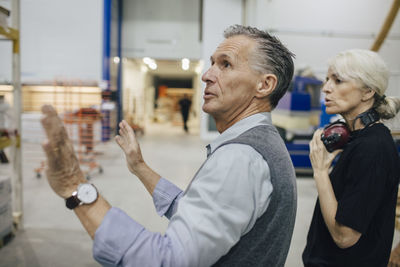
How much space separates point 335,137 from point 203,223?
1077 millimetres

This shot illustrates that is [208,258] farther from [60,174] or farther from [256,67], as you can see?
[256,67]

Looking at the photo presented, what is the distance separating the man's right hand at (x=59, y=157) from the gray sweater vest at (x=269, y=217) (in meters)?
0.44

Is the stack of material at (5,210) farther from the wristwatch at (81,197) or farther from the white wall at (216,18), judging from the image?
the white wall at (216,18)

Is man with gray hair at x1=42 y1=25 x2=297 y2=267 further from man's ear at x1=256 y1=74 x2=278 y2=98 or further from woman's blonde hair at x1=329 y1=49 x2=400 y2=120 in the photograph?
woman's blonde hair at x1=329 y1=49 x2=400 y2=120

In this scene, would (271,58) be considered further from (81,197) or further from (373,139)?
(81,197)

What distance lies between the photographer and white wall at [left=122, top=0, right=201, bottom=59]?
38.9 feet

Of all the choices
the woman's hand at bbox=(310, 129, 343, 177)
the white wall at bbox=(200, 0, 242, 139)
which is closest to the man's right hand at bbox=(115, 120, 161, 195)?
the woman's hand at bbox=(310, 129, 343, 177)

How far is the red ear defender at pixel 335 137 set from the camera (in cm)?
159

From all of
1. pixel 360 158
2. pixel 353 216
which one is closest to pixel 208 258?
pixel 353 216

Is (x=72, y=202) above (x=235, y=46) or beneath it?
beneath

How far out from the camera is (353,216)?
127cm

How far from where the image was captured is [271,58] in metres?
1.10

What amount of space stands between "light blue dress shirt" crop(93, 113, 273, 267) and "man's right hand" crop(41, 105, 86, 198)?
140 millimetres

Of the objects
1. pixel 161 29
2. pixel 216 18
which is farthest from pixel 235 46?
pixel 161 29
